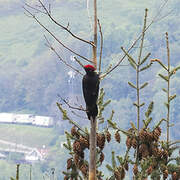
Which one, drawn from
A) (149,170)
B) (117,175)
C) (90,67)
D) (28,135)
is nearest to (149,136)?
(149,170)

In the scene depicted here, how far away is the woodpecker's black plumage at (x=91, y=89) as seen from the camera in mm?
4992

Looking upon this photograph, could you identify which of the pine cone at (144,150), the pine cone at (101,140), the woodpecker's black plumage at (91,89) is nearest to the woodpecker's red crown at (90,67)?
the woodpecker's black plumage at (91,89)

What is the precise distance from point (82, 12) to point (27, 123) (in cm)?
4741

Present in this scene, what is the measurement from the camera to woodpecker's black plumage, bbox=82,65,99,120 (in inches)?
197

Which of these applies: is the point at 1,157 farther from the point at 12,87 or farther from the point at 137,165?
the point at 137,165

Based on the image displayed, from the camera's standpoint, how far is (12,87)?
438ft

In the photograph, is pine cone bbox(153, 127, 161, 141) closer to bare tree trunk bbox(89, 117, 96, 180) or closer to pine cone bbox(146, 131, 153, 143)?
pine cone bbox(146, 131, 153, 143)

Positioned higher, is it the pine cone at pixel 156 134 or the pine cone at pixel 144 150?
the pine cone at pixel 156 134

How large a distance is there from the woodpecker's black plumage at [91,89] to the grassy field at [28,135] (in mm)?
100458

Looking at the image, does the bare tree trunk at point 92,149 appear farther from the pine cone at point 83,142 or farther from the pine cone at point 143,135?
the pine cone at point 143,135

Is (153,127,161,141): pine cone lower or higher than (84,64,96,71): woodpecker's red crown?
lower

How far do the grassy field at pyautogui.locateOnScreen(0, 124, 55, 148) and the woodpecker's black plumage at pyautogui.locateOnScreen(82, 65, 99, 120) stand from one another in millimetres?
100458

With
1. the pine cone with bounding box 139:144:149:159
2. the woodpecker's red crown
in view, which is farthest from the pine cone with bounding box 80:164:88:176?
the woodpecker's red crown

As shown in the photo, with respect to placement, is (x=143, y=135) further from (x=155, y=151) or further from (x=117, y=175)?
(x=117, y=175)
